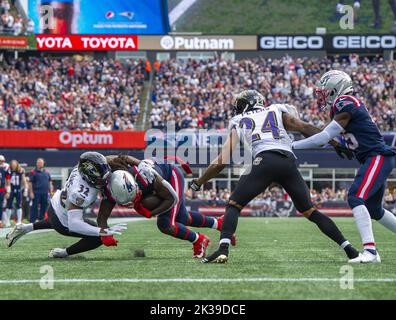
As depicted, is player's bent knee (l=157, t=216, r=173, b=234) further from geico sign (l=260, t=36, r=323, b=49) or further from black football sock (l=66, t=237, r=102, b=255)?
geico sign (l=260, t=36, r=323, b=49)

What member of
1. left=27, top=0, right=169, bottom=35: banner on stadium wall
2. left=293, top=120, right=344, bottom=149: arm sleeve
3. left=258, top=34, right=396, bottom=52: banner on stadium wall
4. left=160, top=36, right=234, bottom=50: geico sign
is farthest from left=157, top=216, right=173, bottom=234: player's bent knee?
left=258, top=34, right=396, bottom=52: banner on stadium wall

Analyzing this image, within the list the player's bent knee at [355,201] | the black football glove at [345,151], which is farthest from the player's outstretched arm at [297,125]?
the player's bent knee at [355,201]

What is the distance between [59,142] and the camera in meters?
35.8

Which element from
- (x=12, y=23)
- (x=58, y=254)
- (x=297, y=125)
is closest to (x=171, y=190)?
(x=58, y=254)

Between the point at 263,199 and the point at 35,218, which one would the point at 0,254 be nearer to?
the point at 35,218

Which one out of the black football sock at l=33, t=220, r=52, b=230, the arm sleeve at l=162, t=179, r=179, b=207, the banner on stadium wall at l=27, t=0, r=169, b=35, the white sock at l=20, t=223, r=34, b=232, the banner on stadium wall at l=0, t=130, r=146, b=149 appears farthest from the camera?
the banner on stadium wall at l=27, t=0, r=169, b=35

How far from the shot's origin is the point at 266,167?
775 centimetres

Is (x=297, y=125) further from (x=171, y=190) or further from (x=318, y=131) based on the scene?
(x=171, y=190)

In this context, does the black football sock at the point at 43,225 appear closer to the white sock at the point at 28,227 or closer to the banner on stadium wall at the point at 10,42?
the white sock at the point at 28,227

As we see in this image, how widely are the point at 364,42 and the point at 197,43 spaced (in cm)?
856

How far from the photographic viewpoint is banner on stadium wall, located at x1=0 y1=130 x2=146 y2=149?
35500mm

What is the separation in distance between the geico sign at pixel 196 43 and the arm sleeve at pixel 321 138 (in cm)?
3437

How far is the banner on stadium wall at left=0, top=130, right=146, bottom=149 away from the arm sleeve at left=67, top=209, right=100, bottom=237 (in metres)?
27.3
